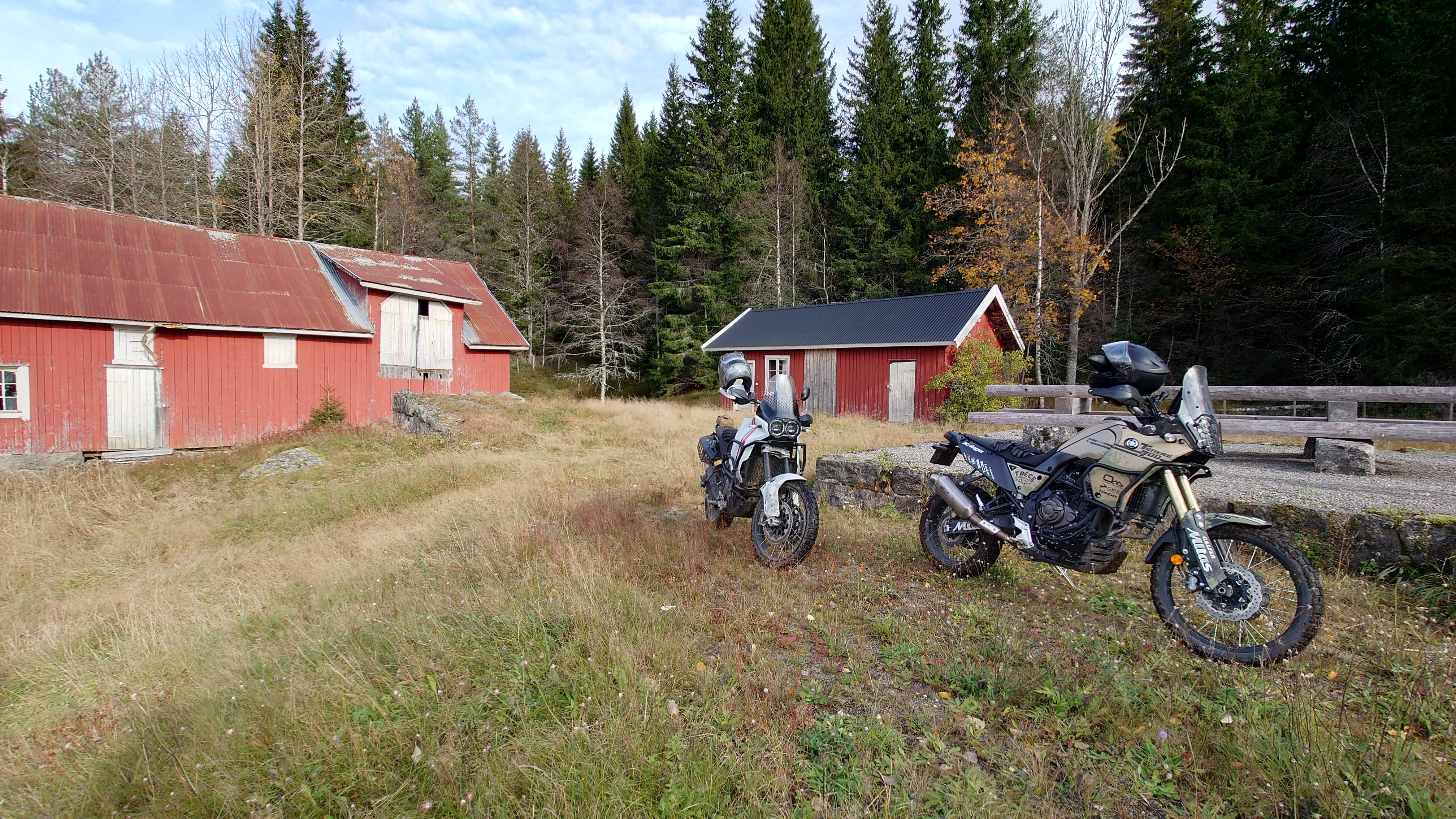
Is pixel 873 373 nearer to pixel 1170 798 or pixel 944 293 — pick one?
pixel 944 293

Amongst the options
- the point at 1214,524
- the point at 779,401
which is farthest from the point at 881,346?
the point at 1214,524

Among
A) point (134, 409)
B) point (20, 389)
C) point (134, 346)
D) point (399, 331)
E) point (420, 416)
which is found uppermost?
point (399, 331)

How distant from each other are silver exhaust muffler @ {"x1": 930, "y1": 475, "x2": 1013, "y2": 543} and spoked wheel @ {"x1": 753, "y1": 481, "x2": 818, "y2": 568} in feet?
2.73

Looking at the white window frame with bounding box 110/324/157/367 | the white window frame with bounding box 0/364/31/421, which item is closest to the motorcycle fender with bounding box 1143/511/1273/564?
the white window frame with bounding box 110/324/157/367

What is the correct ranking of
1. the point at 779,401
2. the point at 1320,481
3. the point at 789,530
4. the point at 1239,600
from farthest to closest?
the point at 1320,481 → the point at 779,401 → the point at 789,530 → the point at 1239,600

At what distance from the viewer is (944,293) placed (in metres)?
19.1

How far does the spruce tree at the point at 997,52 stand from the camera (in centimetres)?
2562

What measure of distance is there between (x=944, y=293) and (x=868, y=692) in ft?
59.1

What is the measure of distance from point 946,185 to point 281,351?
77.3 ft

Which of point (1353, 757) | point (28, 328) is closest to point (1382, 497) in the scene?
point (1353, 757)

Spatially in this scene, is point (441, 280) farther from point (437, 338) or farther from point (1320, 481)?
point (1320, 481)

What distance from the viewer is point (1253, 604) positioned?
2764mm

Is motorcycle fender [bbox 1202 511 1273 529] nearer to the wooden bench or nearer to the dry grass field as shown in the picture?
the dry grass field

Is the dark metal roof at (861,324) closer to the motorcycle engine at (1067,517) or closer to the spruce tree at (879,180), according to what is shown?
the spruce tree at (879,180)
